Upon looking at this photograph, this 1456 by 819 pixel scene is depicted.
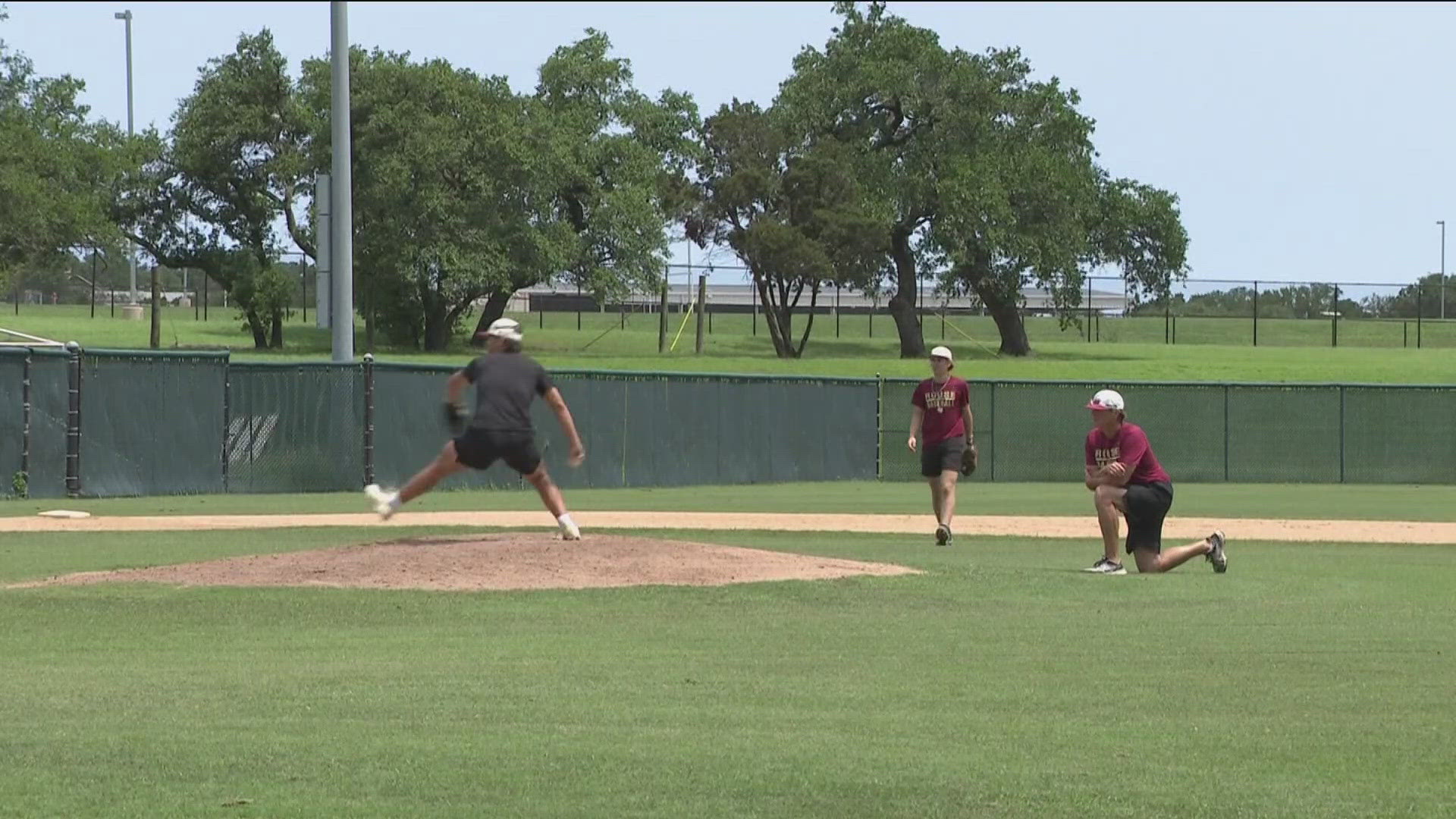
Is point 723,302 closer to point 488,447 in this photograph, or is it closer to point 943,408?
point 943,408

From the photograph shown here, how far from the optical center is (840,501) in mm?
26000

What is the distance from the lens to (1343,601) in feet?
41.8

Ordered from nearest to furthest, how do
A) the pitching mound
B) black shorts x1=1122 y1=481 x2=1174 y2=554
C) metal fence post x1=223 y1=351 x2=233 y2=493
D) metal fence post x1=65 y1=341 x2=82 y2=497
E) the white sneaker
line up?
the pitching mound, black shorts x1=1122 y1=481 x2=1174 y2=554, the white sneaker, metal fence post x1=65 y1=341 x2=82 y2=497, metal fence post x1=223 y1=351 x2=233 y2=493

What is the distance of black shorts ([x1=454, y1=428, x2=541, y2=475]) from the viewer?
12.9 meters

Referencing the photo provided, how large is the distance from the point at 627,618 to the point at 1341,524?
12525 mm

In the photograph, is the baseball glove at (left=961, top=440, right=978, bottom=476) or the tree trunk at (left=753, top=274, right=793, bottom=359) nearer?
the baseball glove at (left=961, top=440, right=978, bottom=476)

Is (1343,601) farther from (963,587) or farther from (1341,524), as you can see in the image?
(1341,524)

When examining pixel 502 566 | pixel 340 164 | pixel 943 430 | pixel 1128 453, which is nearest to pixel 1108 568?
pixel 1128 453

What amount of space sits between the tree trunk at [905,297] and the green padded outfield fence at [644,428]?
21486 millimetres

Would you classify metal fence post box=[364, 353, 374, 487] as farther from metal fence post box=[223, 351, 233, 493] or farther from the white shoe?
the white shoe

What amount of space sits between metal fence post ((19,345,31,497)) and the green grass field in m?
13.7

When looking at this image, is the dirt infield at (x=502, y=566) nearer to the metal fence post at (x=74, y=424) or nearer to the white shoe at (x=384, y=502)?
the white shoe at (x=384, y=502)

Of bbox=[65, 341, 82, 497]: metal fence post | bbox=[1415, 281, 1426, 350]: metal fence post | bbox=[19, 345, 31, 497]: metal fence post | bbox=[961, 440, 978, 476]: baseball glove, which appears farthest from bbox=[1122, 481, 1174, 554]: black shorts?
bbox=[1415, 281, 1426, 350]: metal fence post

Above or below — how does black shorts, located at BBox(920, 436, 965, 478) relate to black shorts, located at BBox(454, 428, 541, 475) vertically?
below
